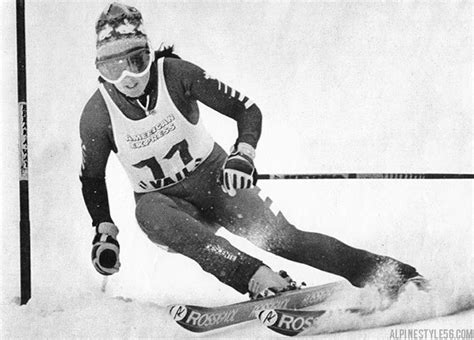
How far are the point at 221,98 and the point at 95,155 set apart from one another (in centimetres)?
27

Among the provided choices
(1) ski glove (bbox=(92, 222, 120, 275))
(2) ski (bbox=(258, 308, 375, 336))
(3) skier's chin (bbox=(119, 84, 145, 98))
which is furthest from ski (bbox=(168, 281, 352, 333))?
(3) skier's chin (bbox=(119, 84, 145, 98))

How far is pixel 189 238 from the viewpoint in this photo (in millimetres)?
1258

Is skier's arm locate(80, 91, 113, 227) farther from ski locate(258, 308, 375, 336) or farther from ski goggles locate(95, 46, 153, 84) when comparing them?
ski locate(258, 308, 375, 336)

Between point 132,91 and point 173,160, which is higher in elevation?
point 132,91

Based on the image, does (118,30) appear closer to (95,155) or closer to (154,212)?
(95,155)

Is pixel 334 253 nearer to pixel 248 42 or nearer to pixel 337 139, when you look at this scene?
pixel 337 139

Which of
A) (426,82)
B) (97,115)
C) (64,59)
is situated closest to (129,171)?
(97,115)

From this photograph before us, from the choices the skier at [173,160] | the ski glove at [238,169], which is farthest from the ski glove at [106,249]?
the ski glove at [238,169]

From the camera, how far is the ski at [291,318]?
1.29 m

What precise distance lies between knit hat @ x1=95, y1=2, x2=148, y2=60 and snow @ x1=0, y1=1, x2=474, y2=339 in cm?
2

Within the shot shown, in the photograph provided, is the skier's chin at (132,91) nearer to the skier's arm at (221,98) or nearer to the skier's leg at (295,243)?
the skier's arm at (221,98)

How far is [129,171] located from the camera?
4.12ft

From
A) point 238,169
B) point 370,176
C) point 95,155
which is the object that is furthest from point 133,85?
point 370,176

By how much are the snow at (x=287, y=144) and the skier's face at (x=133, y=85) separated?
6 cm
